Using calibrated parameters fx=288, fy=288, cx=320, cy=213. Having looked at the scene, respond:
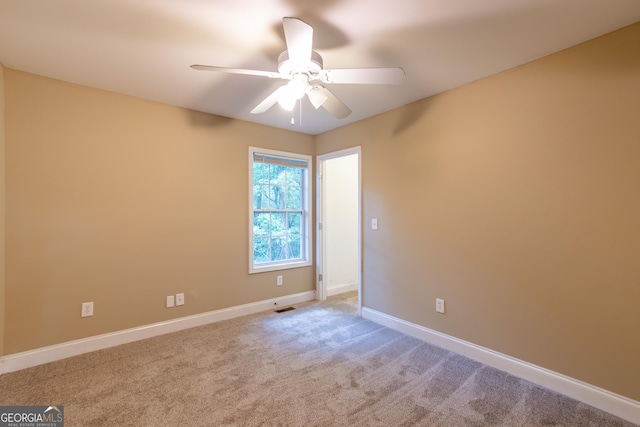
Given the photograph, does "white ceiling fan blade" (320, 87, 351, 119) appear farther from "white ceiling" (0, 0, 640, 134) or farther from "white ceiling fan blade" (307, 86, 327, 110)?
"white ceiling" (0, 0, 640, 134)

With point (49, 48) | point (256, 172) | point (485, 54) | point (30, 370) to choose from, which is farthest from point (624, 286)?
point (30, 370)

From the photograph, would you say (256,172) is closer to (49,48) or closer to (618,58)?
(49,48)

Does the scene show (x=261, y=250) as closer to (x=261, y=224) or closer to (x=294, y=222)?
(x=261, y=224)

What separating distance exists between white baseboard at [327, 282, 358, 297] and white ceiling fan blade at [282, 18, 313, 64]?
3.43 metres

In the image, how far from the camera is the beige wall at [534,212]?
1789 millimetres

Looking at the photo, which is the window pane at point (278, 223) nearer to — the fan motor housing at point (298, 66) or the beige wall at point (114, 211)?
the beige wall at point (114, 211)

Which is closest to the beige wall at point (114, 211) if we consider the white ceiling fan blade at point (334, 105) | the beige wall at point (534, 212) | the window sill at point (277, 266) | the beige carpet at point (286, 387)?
the window sill at point (277, 266)

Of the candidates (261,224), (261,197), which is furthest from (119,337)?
(261,197)

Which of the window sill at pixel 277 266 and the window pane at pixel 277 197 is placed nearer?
the window sill at pixel 277 266

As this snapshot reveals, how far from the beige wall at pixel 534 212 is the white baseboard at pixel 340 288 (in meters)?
1.45

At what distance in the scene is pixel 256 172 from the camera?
12.3 ft

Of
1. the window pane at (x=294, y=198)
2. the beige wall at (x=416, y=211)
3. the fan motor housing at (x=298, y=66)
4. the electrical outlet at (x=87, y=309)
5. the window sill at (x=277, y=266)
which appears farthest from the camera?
the window pane at (x=294, y=198)
